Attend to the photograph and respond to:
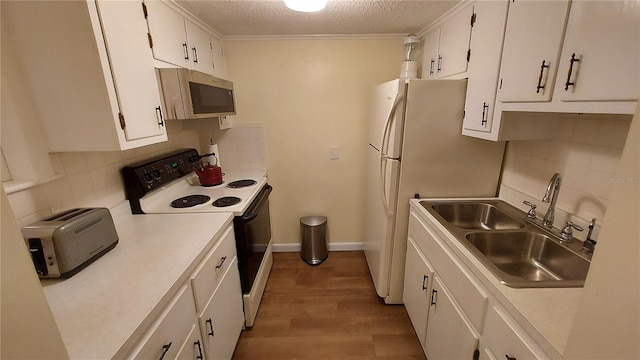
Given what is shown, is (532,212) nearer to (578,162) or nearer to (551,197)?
(551,197)

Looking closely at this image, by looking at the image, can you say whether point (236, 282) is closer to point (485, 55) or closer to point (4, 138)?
point (4, 138)

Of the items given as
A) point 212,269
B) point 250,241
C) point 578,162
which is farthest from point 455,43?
point 212,269

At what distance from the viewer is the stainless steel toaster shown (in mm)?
961

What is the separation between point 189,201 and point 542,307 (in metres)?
1.94

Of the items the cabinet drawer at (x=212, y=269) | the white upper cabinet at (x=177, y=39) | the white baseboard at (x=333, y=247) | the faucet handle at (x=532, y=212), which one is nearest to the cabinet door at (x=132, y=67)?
the white upper cabinet at (x=177, y=39)

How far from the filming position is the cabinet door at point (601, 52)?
772 millimetres

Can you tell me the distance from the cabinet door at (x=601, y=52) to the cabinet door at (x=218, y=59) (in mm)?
2242

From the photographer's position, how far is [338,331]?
196cm

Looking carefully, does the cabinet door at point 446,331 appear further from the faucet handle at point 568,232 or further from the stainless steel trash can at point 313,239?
the stainless steel trash can at point 313,239

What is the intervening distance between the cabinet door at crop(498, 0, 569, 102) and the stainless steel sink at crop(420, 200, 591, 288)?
2.27 ft

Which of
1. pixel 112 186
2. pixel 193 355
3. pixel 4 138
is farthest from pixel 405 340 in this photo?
pixel 4 138

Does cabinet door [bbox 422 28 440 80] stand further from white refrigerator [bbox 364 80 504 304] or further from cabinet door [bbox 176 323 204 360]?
cabinet door [bbox 176 323 204 360]

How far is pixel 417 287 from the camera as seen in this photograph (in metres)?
1.77

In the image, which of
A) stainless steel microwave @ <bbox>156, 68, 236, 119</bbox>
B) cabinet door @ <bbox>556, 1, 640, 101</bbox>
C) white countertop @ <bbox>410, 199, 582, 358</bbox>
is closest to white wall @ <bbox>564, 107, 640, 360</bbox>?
white countertop @ <bbox>410, 199, 582, 358</bbox>
